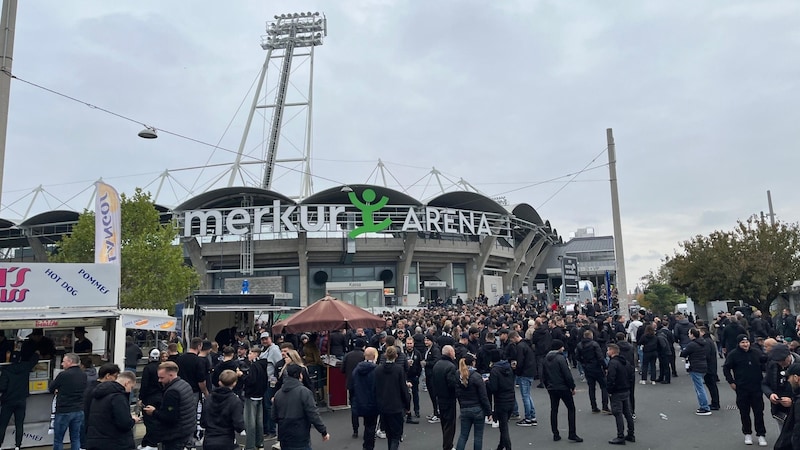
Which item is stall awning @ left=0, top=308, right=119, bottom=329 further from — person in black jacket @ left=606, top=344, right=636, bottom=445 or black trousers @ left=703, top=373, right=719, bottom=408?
black trousers @ left=703, top=373, right=719, bottom=408

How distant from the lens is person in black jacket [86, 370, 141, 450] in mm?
5484

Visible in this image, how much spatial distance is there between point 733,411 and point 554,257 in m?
61.4

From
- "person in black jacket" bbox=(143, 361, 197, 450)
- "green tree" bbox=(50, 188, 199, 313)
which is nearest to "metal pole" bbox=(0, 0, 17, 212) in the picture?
"person in black jacket" bbox=(143, 361, 197, 450)

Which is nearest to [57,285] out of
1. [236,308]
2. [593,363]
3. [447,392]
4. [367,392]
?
[367,392]

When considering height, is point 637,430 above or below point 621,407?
below

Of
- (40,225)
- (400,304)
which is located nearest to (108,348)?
(400,304)

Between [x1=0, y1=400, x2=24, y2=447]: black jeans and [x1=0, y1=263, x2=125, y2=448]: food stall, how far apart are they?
25 centimetres

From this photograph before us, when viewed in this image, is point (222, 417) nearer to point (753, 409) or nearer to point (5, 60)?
point (5, 60)

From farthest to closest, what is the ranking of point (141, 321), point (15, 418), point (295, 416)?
point (141, 321) < point (15, 418) < point (295, 416)

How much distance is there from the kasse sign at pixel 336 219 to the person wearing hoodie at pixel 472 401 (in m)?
32.1

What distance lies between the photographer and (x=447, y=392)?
7590 mm

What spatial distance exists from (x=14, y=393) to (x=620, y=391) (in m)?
9.61

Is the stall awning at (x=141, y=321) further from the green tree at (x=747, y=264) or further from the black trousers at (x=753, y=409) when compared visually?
the green tree at (x=747, y=264)

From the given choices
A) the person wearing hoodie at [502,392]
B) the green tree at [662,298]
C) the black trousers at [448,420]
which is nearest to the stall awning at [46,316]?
the black trousers at [448,420]
